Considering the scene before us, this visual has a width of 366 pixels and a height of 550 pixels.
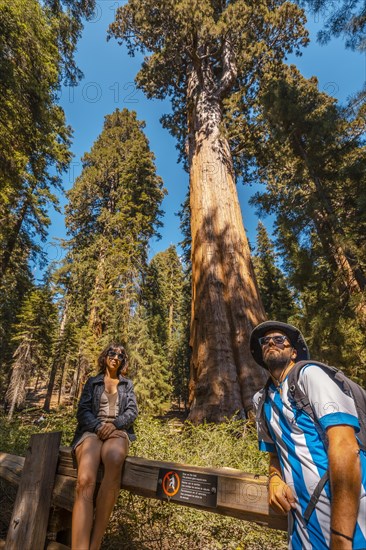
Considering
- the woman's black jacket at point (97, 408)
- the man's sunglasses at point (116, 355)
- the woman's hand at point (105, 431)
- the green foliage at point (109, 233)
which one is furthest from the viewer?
the green foliage at point (109, 233)

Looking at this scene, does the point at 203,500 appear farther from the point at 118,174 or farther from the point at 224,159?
the point at 118,174

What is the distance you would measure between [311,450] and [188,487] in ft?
2.96

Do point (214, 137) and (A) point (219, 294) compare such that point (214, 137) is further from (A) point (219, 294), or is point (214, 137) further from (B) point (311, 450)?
(B) point (311, 450)

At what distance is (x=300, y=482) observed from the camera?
1374mm

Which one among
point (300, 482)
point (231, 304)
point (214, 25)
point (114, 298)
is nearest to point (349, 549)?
point (300, 482)

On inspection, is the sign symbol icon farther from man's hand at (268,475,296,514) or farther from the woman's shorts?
man's hand at (268,475,296,514)

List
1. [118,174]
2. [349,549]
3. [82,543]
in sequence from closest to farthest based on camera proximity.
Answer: [349,549] → [82,543] → [118,174]

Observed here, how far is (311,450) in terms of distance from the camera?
4.45 feet

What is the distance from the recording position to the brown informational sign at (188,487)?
1779mm

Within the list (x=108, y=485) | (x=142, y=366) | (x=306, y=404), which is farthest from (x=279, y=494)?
(x=142, y=366)

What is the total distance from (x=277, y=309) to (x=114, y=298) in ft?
39.5

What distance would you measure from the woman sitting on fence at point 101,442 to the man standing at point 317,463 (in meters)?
1.13

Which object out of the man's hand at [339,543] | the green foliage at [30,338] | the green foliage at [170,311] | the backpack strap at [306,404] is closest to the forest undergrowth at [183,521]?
the backpack strap at [306,404]

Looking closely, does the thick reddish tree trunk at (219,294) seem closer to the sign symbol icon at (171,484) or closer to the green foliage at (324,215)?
the green foliage at (324,215)
